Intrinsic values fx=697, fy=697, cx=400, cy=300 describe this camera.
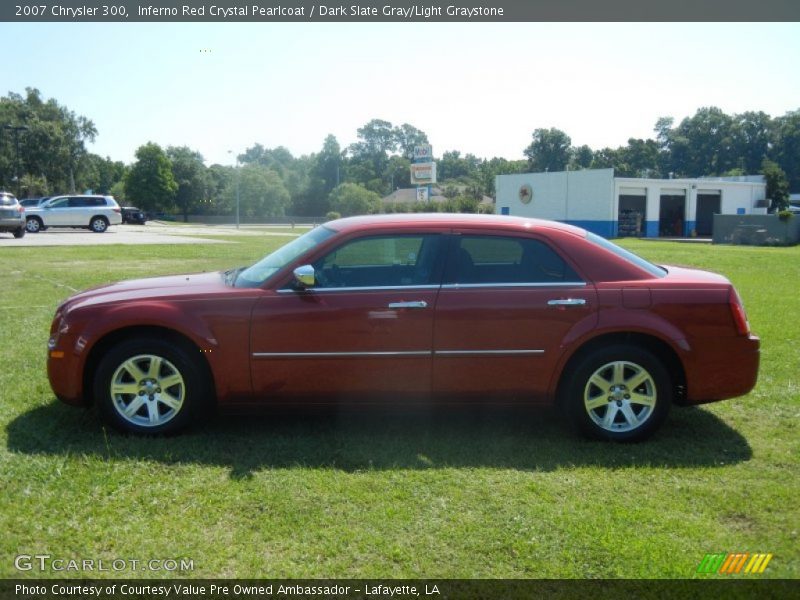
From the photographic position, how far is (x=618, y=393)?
4883mm

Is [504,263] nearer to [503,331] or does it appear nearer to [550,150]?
[503,331]

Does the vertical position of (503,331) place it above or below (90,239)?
above

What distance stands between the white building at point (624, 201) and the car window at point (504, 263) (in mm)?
45219

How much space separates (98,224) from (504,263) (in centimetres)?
3571

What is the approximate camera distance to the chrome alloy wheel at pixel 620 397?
15.9 ft

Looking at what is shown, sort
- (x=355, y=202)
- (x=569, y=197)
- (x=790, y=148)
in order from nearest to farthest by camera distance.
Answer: (x=569, y=197), (x=355, y=202), (x=790, y=148)

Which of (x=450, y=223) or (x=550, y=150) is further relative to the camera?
(x=550, y=150)

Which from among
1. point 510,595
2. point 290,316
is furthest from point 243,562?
point 290,316

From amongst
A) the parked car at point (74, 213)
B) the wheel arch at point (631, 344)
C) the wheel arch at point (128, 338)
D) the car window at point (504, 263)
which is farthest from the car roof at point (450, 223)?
the parked car at point (74, 213)

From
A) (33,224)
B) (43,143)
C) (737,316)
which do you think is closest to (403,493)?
(737,316)

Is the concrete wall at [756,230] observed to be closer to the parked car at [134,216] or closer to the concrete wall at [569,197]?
the concrete wall at [569,197]

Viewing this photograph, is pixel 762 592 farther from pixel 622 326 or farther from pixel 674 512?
pixel 622 326

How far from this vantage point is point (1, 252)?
66.5 ft

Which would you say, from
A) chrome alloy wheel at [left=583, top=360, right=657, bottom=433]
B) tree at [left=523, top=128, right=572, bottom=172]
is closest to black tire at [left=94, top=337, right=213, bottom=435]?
chrome alloy wheel at [left=583, top=360, right=657, bottom=433]
